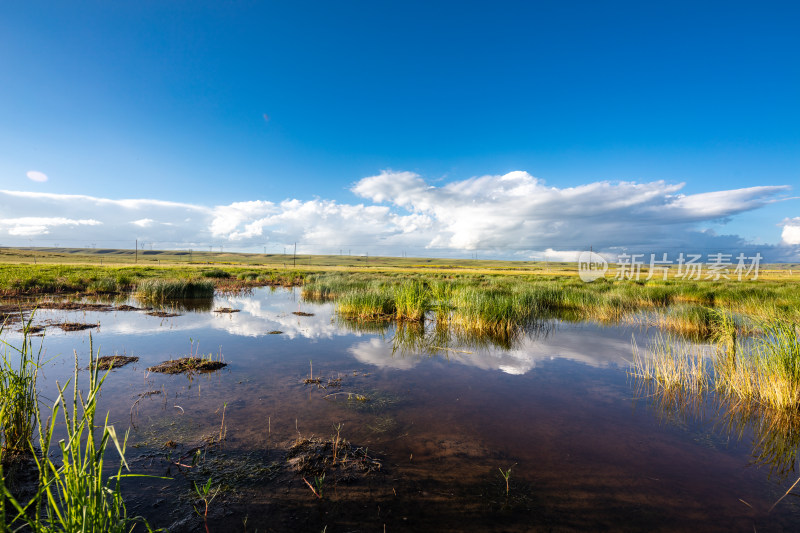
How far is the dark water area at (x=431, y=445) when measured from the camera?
13.1 feet

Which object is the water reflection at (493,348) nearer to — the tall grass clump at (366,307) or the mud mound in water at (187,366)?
the tall grass clump at (366,307)

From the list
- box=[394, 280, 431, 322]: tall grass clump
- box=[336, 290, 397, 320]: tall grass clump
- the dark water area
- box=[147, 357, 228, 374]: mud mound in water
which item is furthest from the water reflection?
box=[147, 357, 228, 374]: mud mound in water

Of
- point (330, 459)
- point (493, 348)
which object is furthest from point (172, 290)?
point (330, 459)

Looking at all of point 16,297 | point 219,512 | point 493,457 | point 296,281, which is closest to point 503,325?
point 493,457

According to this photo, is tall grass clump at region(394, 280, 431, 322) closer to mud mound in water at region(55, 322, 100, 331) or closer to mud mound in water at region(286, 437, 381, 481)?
mud mound in water at region(286, 437, 381, 481)

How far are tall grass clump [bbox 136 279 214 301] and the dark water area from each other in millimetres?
12225

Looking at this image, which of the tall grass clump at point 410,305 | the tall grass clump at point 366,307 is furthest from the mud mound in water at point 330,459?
the tall grass clump at point 366,307

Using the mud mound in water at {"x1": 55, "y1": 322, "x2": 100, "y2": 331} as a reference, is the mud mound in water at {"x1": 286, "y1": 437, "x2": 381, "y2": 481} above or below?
below

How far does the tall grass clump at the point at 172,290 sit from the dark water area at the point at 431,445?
12.2m

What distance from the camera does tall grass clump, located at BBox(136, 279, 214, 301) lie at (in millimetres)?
21812

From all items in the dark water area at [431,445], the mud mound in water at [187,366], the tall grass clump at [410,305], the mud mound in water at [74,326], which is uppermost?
the tall grass clump at [410,305]

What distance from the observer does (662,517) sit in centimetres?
405

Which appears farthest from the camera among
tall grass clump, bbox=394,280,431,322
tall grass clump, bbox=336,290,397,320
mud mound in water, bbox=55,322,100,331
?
tall grass clump, bbox=336,290,397,320

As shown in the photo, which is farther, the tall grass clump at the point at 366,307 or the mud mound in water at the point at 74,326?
the tall grass clump at the point at 366,307
